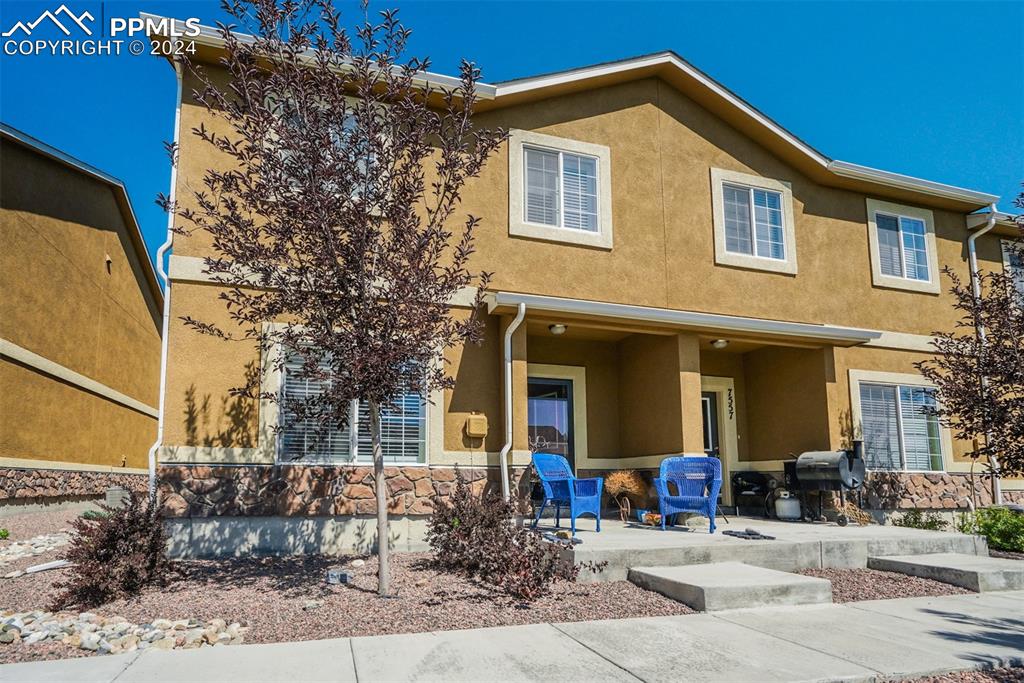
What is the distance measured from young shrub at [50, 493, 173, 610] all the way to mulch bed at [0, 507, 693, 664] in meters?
0.14

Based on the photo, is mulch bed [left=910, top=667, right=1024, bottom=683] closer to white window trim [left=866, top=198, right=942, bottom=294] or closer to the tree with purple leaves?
the tree with purple leaves

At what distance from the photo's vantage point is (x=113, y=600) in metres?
6.12

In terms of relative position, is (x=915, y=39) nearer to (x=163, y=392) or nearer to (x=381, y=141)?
(x=381, y=141)

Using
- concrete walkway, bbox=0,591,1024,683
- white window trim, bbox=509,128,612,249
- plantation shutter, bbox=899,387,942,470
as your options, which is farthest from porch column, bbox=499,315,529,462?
plantation shutter, bbox=899,387,942,470

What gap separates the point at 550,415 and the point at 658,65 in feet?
19.0

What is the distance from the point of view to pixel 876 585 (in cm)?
747

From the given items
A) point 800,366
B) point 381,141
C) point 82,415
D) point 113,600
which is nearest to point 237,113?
point 381,141

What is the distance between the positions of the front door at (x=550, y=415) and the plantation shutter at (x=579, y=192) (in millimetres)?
2493

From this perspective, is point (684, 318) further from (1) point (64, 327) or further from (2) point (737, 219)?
(1) point (64, 327)

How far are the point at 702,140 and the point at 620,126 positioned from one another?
1.57 m

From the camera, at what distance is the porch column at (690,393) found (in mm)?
10258

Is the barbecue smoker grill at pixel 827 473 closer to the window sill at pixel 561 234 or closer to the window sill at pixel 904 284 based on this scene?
the window sill at pixel 904 284

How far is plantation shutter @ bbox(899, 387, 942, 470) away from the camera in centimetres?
1259

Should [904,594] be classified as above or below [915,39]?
below
